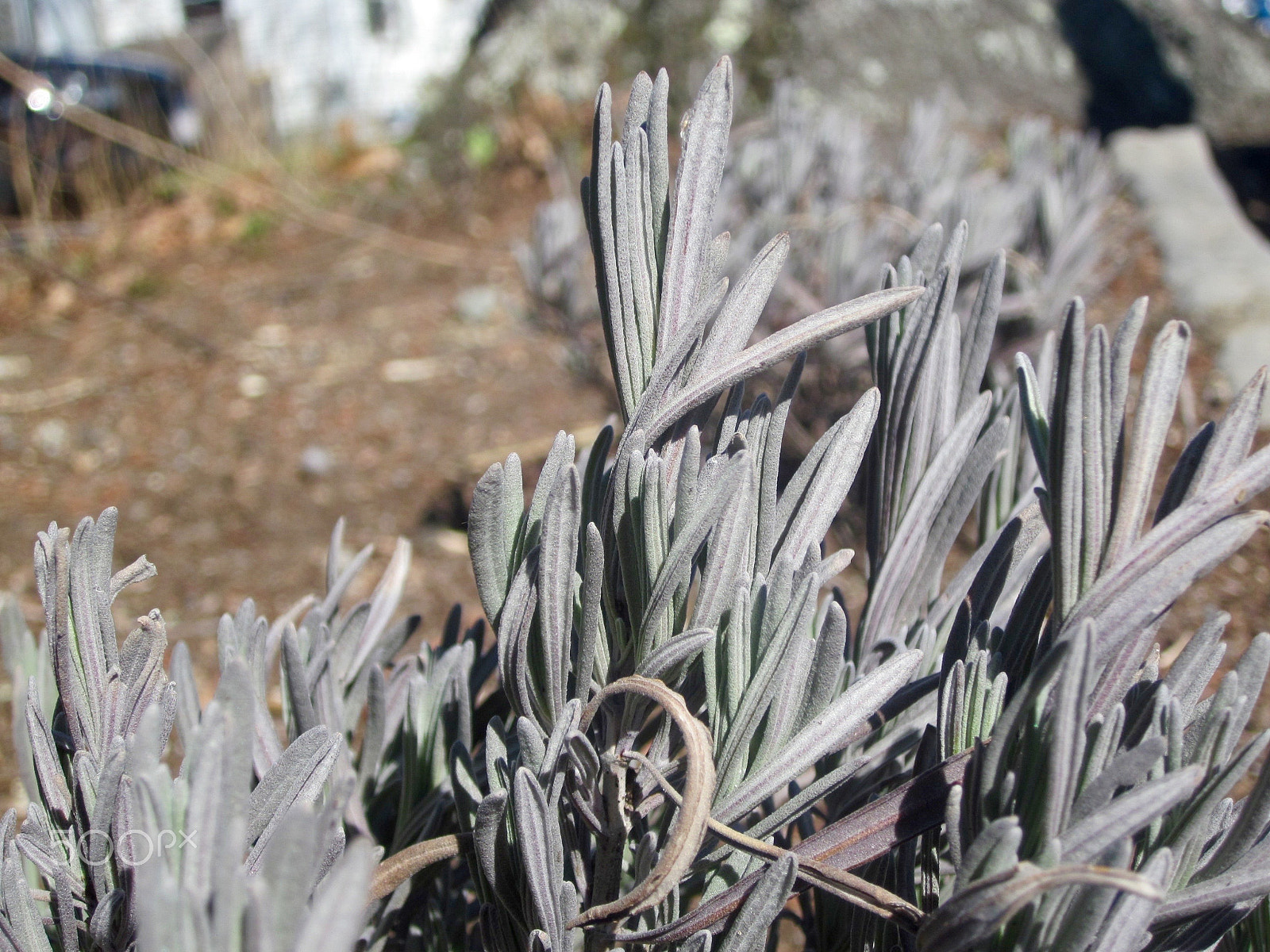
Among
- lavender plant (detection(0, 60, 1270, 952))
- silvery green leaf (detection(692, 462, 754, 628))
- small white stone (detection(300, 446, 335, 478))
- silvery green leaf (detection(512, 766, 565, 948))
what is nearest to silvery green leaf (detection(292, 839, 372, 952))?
lavender plant (detection(0, 60, 1270, 952))

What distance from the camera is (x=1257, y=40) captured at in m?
5.54

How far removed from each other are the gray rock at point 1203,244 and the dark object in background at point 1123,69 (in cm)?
86

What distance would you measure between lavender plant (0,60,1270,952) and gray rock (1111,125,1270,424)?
2528 millimetres

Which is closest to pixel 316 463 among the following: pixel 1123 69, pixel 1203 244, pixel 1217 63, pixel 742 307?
pixel 742 307

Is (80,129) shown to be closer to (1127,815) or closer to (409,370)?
(409,370)

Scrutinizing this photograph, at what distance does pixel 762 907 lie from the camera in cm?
63

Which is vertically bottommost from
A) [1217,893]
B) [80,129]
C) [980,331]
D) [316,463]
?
[316,463]

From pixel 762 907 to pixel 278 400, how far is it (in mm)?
3887

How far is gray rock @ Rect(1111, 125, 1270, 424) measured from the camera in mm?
3225

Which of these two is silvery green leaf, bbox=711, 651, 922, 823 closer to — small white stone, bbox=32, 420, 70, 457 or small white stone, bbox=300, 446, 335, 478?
small white stone, bbox=300, 446, 335, 478

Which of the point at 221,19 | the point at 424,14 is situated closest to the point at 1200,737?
the point at 221,19

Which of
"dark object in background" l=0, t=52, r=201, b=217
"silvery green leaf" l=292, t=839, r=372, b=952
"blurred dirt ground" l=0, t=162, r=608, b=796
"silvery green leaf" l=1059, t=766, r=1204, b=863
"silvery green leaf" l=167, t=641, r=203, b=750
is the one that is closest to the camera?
"silvery green leaf" l=292, t=839, r=372, b=952

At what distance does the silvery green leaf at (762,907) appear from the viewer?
62 cm

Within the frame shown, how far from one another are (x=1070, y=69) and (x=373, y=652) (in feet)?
19.0
